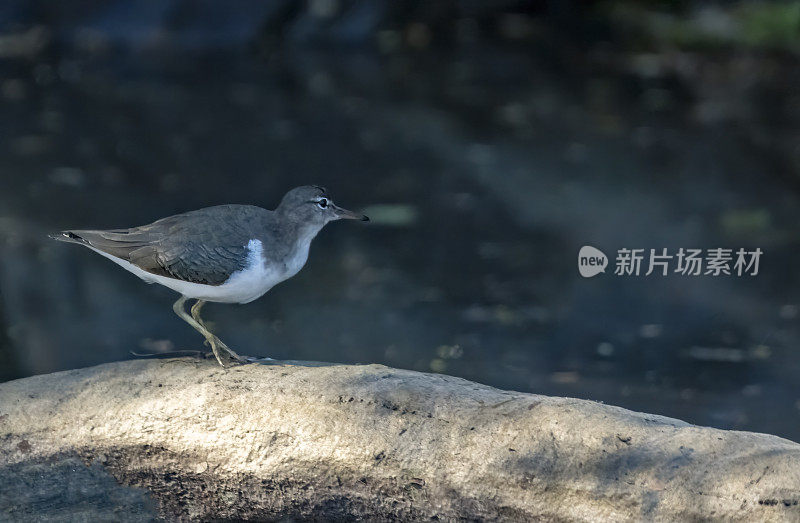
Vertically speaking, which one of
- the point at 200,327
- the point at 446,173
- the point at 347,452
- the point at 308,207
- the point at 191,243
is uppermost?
the point at 446,173

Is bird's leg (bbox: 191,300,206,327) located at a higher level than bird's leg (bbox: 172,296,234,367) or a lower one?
higher

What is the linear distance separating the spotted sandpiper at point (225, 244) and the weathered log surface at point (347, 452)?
0.71 ft

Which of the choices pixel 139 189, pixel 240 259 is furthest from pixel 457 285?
pixel 139 189

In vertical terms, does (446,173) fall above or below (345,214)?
above

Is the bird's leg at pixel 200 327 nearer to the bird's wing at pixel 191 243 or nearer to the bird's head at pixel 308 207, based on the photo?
the bird's wing at pixel 191 243

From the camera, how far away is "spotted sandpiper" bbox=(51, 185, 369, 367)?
5.61 ft

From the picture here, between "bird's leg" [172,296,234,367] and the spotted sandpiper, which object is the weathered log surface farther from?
the spotted sandpiper

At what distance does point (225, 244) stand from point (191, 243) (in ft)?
0.27

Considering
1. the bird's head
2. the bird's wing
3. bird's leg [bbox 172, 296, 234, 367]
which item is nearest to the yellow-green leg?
bird's leg [bbox 172, 296, 234, 367]

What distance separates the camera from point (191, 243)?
5.67 feet

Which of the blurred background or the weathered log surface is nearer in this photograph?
the weathered log surface

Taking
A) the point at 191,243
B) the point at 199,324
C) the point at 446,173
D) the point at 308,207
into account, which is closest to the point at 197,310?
the point at 199,324

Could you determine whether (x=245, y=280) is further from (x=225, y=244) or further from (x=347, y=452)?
(x=347, y=452)

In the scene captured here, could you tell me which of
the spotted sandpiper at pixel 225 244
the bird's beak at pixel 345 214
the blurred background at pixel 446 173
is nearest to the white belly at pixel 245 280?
the spotted sandpiper at pixel 225 244
